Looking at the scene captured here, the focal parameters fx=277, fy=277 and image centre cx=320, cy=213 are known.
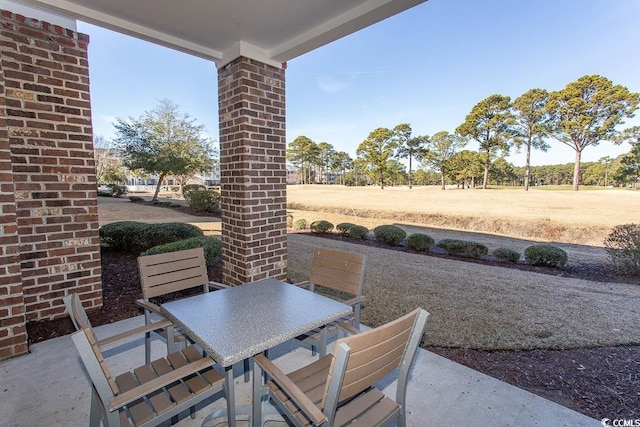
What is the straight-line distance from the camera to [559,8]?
7.48 m

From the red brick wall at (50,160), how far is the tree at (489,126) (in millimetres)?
28491

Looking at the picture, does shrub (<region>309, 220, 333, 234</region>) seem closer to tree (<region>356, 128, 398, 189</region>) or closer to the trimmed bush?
the trimmed bush

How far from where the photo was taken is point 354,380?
108 cm

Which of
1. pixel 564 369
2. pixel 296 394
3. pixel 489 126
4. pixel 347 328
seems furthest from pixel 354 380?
pixel 489 126

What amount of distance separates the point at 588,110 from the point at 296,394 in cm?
2422

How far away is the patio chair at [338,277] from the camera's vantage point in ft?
6.95

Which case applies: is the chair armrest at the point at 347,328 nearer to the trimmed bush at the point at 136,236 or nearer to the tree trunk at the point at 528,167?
the trimmed bush at the point at 136,236

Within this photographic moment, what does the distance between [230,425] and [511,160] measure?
3077cm

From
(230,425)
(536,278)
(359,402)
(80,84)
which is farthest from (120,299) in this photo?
(536,278)

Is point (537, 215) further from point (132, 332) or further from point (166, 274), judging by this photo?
point (132, 332)

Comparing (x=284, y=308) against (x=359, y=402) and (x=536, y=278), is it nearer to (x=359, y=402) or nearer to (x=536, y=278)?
(x=359, y=402)

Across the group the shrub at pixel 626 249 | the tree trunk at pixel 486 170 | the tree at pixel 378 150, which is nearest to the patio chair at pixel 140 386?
the shrub at pixel 626 249

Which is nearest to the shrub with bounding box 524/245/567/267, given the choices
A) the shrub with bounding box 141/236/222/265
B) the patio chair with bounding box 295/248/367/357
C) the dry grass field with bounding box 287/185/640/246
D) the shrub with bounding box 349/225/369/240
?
the shrub with bounding box 349/225/369/240

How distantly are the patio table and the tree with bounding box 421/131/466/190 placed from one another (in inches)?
1227
